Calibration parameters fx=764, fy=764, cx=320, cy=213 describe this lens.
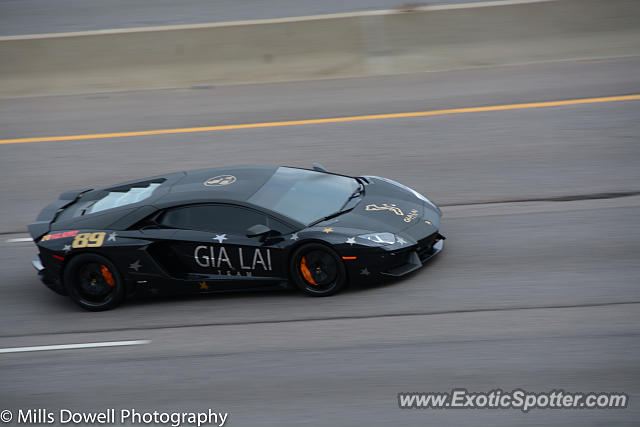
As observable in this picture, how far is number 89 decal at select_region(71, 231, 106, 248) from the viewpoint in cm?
857

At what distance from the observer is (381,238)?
8.17 meters

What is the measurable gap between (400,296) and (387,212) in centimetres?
105

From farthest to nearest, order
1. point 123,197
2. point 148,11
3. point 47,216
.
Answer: point 148,11 < point 47,216 < point 123,197

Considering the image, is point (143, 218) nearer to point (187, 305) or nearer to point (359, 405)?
point (187, 305)

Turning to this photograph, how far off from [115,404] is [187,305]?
2.00 meters

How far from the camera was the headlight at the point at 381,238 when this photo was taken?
812cm

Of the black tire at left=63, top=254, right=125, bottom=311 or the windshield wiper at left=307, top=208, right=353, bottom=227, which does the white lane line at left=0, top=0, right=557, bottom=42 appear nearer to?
the windshield wiper at left=307, top=208, right=353, bottom=227

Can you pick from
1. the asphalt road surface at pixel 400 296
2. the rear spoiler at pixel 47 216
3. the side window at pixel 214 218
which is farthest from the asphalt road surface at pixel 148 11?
Result: the side window at pixel 214 218

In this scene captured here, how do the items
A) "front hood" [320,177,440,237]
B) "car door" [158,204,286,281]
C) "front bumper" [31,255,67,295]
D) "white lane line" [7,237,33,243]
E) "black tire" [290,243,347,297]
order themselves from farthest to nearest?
"white lane line" [7,237,33,243], "front bumper" [31,255,67,295], "front hood" [320,177,440,237], "car door" [158,204,286,281], "black tire" [290,243,347,297]

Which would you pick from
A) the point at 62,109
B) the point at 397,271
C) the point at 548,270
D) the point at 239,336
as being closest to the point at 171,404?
the point at 239,336

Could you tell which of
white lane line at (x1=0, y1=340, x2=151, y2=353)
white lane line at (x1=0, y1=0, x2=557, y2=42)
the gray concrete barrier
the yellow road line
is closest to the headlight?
white lane line at (x1=0, y1=340, x2=151, y2=353)

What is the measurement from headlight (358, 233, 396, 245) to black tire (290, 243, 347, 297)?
0.39 metres

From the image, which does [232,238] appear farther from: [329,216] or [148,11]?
[148,11]

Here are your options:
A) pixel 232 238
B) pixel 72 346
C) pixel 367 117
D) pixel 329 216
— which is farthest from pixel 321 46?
pixel 72 346
